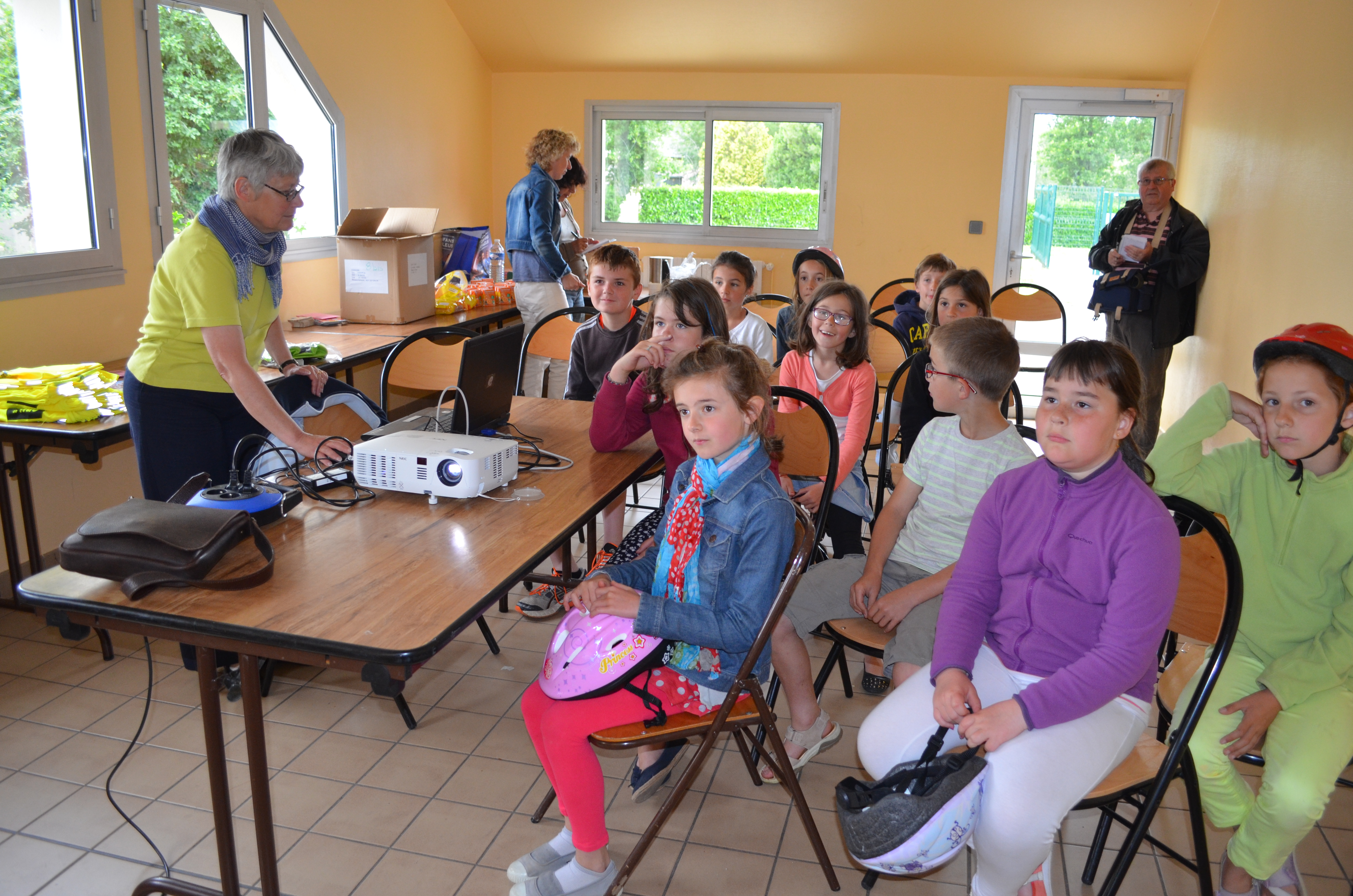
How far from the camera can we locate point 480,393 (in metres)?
2.34

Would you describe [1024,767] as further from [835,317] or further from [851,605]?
[835,317]

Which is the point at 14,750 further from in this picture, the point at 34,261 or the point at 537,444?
the point at 34,261

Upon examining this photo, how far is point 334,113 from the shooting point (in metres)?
5.01

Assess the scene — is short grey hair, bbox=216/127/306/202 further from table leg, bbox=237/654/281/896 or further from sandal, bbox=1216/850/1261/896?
sandal, bbox=1216/850/1261/896

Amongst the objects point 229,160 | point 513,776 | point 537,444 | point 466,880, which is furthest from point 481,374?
point 466,880

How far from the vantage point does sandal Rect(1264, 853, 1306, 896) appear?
1.87m

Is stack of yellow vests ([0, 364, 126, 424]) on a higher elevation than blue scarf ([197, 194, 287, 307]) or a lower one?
lower

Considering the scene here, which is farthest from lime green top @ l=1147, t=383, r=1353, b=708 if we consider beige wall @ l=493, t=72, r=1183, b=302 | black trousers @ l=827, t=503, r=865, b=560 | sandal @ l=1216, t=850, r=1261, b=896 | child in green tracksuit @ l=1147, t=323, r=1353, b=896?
beige wall @ l=493, t=72, r=1183, b=302

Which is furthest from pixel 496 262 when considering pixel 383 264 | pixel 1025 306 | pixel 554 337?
pixel 1025 306

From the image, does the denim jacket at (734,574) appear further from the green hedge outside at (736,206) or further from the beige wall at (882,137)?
the green hedge outside at (736,206)

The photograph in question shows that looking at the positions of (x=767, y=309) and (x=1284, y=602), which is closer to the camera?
(x=1284, y=602)

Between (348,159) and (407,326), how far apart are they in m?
1.22

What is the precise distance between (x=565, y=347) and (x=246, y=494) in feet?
6.33

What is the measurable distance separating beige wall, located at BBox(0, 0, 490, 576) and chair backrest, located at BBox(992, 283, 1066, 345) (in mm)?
3463
